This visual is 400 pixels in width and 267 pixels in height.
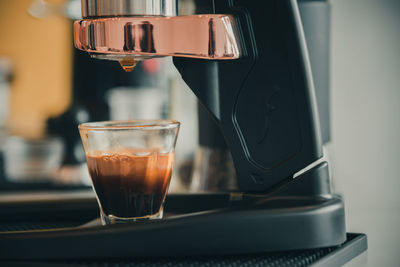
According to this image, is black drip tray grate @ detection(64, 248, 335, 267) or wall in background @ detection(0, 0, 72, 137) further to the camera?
wall in background @ detection(0, 0, 72, 137)

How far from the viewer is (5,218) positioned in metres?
0.54

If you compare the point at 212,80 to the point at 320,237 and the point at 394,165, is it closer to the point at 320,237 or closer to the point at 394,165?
the point at 320,237

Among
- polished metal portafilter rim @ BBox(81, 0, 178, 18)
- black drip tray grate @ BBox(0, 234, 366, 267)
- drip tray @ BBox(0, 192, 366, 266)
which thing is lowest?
black drip tray grate @ BBox(0, 234, 366, 267)

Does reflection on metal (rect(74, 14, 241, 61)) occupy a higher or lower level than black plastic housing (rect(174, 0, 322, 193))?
higher

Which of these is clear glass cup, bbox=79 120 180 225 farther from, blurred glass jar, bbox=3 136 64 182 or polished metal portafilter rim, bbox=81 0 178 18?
blurred glass jar, bbox=3 136 64 182

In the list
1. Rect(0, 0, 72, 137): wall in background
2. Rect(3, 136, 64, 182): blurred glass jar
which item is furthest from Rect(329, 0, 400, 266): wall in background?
Rect(0, 0, 72, 137): wall in background

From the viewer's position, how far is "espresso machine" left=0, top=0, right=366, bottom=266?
1.37 ft

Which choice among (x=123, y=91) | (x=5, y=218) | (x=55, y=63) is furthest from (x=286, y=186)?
(x=55, y=63)

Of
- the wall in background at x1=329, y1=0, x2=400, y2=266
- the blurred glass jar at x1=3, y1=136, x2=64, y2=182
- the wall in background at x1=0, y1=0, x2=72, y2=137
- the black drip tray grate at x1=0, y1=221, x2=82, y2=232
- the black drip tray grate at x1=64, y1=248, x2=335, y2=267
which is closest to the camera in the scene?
the black drip tray grate at x1=64, y1=248, x2=335, y2=267

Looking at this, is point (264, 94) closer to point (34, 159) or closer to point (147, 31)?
point (147, 31)

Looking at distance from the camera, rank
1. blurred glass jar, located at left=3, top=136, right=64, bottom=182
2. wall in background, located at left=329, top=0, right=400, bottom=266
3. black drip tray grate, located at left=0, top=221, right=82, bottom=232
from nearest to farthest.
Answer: black drip tray grate, located at left=0, top=221, right=82, bottom=232 < wall in background, located at left=329, top=0, right=400, bottom=266 < blurred glass jar, located at left=3, top=136, right=64, bottom=182

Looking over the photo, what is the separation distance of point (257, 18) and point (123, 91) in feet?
5.02

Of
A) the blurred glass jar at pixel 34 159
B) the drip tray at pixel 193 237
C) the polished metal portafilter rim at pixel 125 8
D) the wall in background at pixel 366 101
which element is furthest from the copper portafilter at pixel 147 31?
the blurred glass jar at pixel 34 159

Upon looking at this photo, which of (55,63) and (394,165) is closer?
(394,165)
